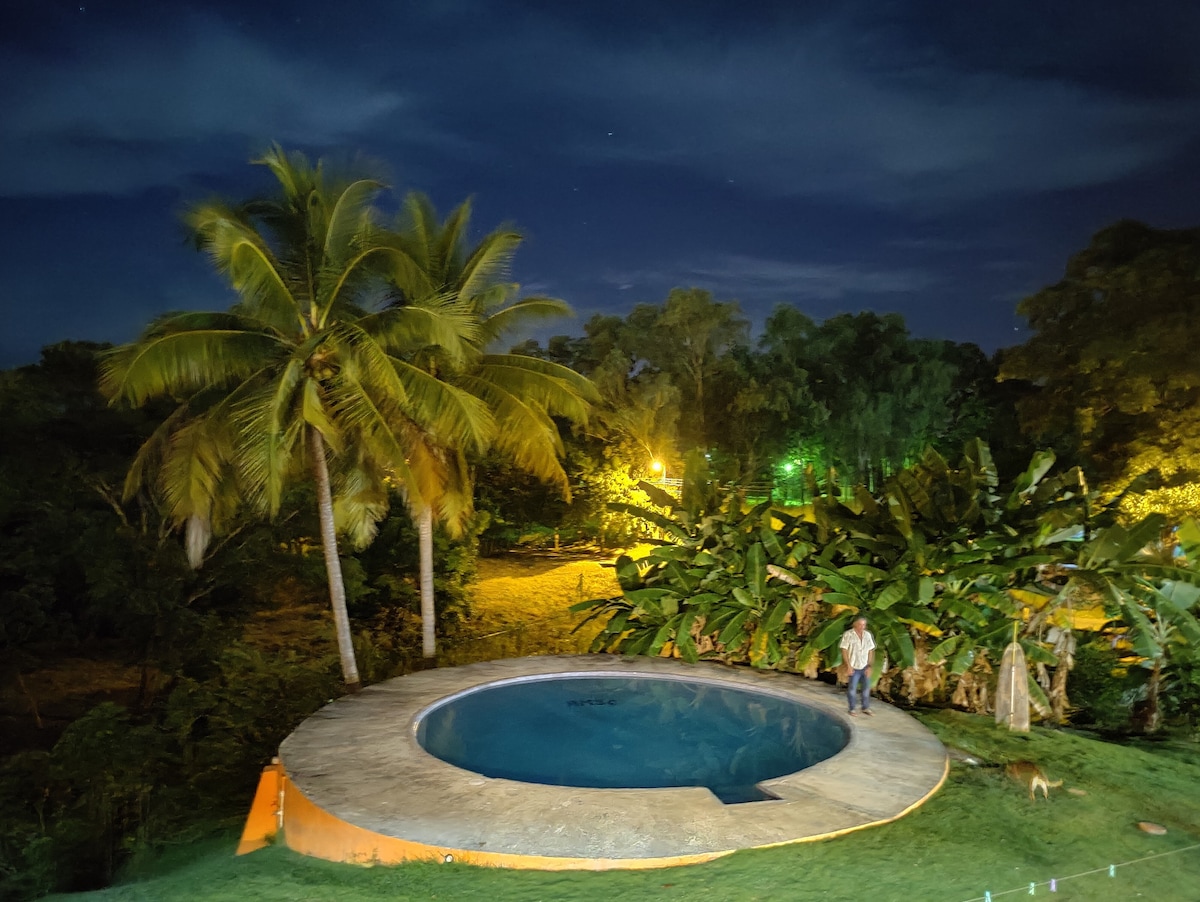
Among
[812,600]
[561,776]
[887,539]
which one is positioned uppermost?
[887,539]

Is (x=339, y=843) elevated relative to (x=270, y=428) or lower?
lower

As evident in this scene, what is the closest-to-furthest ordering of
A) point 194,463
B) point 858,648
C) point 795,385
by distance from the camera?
point 858,648
point 194,463
point 795,385

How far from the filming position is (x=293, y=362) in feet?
32.1

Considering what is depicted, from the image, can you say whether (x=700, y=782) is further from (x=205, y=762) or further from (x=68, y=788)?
(x=68, y=788)

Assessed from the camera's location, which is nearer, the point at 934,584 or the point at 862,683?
the point at 862,683

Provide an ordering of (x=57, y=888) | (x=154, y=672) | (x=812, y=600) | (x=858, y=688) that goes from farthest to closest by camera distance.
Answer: (x=154, y=672) → (x=812, y=600) → (x=858, y=688) → (x=57, y=888)

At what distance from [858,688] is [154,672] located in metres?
10.3

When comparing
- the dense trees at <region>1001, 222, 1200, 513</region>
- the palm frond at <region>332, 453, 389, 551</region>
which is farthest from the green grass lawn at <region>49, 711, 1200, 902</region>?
the dense trees at <region>1001, 222, 1200, 513</region>

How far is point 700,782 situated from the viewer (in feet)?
25.1

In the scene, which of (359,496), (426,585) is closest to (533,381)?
(359,496)

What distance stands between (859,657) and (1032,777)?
2021 mm

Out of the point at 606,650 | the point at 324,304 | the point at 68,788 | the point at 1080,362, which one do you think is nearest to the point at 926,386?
the point at 1080,362

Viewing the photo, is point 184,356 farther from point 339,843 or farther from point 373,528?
point 339,843

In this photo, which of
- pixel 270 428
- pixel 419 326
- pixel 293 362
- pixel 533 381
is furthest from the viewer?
pixel 533 381
